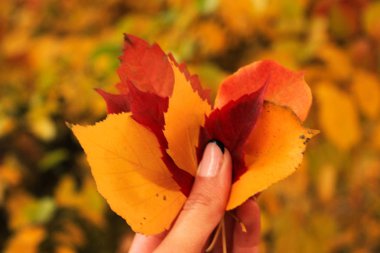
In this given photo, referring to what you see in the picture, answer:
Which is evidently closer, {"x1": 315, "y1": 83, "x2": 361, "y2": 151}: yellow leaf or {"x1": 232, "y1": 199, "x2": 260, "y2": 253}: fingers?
{"x1": 232, "y1": 199, "x2": 260, "y2": 253}: fingers

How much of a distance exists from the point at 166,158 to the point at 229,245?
0.36ft

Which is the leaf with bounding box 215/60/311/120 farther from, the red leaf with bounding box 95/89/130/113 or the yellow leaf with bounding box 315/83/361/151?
the yellow leaf with bounding box 315/83/361/151

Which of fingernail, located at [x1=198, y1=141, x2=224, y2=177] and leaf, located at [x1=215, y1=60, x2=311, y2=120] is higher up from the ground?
leaf, located at [x1=215, y1=60, x2=311, y2=120]

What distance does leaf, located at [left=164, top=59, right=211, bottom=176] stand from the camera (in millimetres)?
388

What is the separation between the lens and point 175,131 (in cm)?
39

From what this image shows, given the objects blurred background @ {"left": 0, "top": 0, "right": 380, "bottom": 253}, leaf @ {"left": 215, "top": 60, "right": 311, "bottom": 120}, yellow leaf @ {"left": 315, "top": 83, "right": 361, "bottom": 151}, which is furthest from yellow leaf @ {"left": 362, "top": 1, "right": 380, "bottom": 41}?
leaf @ {"left": 215, "top": 60, "right": 311, "bottom": 120}

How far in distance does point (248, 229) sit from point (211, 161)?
84mm

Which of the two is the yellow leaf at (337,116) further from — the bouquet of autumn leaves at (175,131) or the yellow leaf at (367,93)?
the bouquet of autumn leaves at (175,131)

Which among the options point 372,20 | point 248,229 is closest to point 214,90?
point 372,20

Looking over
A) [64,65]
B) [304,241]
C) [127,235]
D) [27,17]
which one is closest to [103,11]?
[27,17]

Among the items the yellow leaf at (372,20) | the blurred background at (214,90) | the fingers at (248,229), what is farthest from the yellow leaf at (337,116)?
the fingers at (248,229)

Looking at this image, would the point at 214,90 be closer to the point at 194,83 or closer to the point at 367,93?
the point at 367,93

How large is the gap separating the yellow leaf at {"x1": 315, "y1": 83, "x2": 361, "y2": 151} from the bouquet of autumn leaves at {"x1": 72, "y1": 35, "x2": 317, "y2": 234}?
18.7 inches

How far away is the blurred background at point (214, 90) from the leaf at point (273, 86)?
1.46ft
